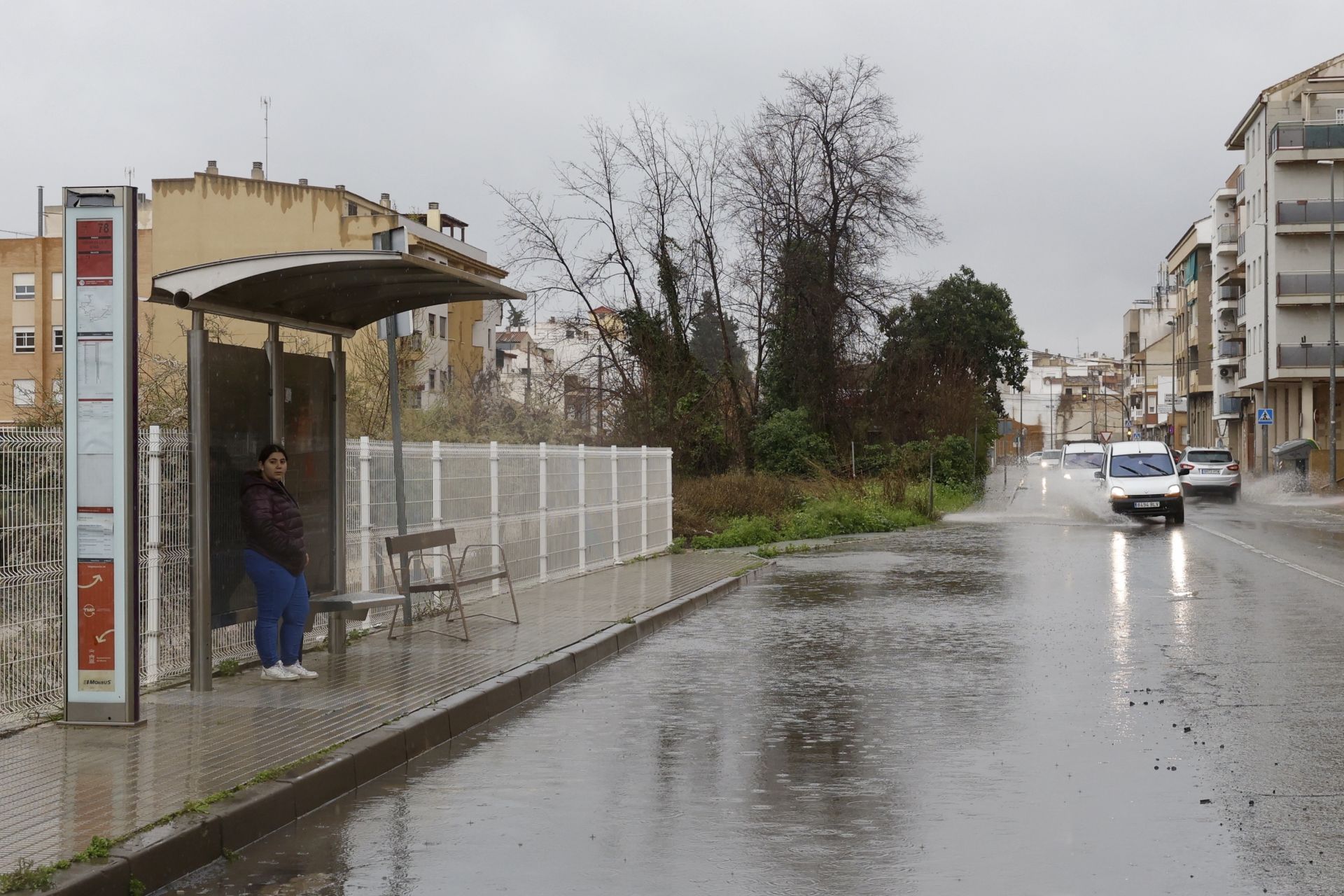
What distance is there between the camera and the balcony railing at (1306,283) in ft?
232

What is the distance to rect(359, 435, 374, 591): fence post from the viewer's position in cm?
1298

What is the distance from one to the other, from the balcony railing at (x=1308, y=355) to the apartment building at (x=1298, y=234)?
0.03 m

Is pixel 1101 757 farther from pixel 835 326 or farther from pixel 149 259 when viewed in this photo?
pixel 149 259

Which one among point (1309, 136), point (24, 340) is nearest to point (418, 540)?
point (24, 340)

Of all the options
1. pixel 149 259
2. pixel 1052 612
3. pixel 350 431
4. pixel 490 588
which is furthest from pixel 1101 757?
pixel 149 259

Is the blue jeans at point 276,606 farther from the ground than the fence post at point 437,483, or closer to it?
closer to it

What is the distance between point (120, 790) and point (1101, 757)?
493cm

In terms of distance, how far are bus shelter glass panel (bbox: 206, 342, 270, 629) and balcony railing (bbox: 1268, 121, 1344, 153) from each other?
69.6 m

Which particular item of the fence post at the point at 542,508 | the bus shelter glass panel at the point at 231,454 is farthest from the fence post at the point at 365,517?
the fence post at the point at 542,508

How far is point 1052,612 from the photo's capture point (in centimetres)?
1605

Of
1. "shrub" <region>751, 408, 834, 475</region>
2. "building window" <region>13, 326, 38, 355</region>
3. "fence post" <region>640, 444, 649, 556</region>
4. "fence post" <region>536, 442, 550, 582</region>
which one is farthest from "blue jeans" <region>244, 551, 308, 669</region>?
"building window" <region>13, 326, 38, 355</region>

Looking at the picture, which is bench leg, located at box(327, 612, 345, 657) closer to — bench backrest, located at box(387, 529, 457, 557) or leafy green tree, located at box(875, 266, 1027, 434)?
bench backrest, located at box(387, 529, 457, 557)

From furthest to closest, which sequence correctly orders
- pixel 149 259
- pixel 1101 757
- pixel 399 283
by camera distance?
1. pixel 149 259
2. pixel 399 283
3. pixel 1101 757

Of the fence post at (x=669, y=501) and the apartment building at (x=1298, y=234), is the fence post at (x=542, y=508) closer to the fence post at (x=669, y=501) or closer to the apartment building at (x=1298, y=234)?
the fence post at (x=669, y=501)
